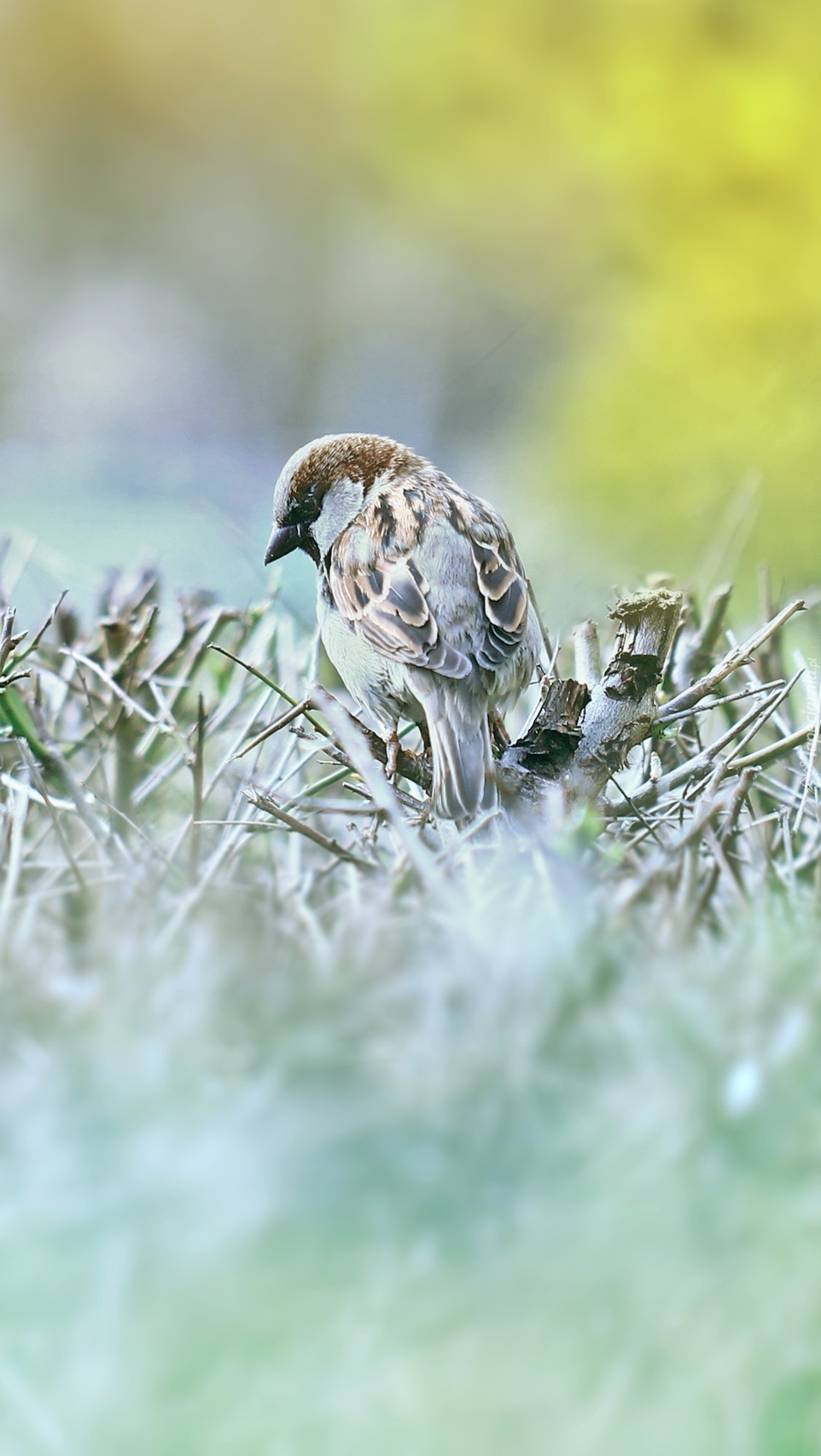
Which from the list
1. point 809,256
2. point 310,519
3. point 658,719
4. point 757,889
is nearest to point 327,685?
point 310,519

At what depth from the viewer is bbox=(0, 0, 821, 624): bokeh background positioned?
966mm

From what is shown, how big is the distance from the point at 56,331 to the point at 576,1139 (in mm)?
759

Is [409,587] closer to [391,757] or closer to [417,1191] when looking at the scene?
[391,757]

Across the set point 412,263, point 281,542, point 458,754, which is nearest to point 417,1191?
point 458,754

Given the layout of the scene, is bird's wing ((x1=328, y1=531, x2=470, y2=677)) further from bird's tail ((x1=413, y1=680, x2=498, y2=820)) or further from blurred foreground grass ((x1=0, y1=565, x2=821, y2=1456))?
blurred foreground grass ((x1=0, y1=565, x2=821, y2=1456))

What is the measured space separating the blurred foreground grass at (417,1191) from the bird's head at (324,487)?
1.37 ft

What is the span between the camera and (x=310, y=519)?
107cm

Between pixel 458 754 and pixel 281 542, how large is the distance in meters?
0.29

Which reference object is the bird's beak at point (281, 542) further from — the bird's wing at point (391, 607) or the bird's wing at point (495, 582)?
the bird's wing at point (495, 582)

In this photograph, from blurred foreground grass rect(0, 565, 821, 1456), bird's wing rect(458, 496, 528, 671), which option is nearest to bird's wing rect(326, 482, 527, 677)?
bird's wing rect(458, 496, 528, 671)

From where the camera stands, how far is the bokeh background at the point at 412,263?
0.97 m

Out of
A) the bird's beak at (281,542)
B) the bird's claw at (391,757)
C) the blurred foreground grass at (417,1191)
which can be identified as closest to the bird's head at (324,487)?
the bird's beak at (281,542)

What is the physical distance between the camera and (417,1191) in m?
0.73

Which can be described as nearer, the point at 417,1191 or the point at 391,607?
the point at 417,1191
